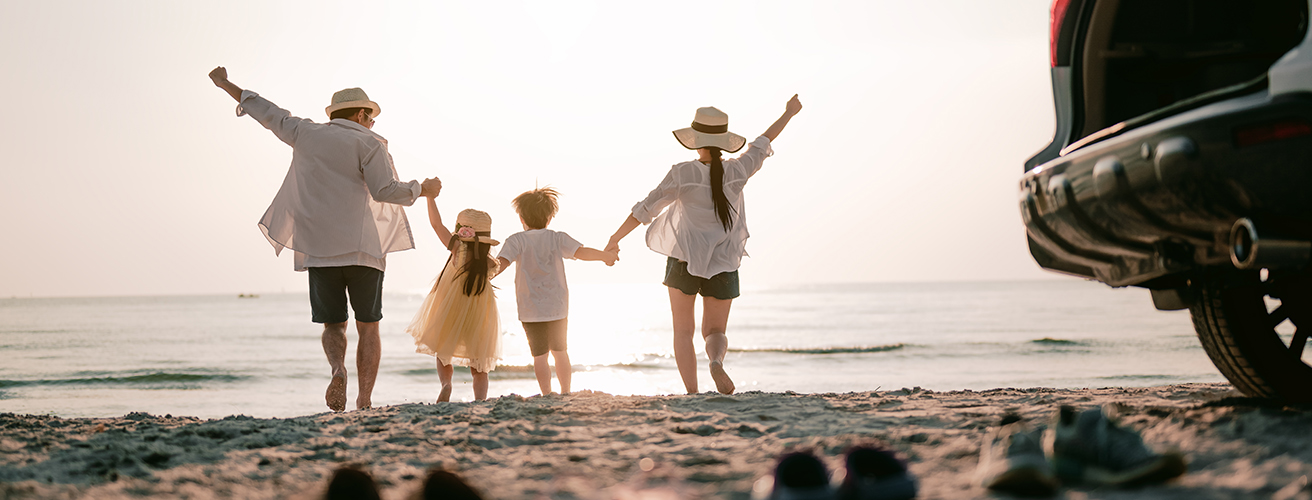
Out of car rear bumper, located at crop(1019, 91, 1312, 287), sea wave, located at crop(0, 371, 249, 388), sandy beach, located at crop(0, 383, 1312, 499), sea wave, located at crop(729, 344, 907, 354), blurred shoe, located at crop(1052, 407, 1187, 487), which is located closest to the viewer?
blurred shoe, located at crop(1052, 407, 1187, 487)

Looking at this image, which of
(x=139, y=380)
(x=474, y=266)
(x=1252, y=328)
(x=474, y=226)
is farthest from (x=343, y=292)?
(x=139, y=380)

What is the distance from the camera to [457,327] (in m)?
5.77

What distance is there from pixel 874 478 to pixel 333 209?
3.83 m

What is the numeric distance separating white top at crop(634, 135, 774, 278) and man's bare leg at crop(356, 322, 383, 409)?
188 centimetres

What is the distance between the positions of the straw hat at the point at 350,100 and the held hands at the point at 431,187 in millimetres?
662

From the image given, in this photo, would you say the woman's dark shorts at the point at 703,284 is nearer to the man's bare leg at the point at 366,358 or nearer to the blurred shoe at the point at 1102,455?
the man's bare leg at the point at 366,358

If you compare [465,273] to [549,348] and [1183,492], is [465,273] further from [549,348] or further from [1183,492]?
[1183,492]

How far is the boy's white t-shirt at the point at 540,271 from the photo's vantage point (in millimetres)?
5773

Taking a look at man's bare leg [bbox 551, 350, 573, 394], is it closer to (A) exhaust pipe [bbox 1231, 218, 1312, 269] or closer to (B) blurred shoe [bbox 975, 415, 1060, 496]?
(B) blurred shoe [bbox 975, 415, 1060, 496]

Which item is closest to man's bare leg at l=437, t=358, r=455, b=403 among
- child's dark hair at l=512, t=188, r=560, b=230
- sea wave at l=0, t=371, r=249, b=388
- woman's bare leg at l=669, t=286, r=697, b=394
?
Answer: child's dark hair at l=512, t=188, r=560, b=230

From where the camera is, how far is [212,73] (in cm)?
476

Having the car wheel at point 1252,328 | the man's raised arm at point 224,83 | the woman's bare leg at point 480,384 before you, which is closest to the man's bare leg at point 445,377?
the woman's bare leg at point 480,384

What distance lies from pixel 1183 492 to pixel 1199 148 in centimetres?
94

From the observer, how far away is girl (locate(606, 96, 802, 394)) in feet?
16.3
